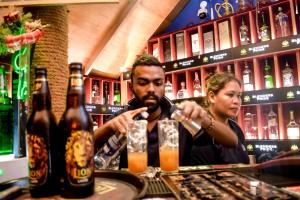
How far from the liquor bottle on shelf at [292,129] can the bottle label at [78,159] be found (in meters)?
2.70

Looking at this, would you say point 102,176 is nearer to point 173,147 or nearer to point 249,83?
point 173,147

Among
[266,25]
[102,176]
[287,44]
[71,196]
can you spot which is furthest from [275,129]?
[71,196]

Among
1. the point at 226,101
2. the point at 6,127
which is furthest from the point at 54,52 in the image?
the point at 226,101

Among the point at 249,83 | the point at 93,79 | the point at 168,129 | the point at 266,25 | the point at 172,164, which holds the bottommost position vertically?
the point at 172,164

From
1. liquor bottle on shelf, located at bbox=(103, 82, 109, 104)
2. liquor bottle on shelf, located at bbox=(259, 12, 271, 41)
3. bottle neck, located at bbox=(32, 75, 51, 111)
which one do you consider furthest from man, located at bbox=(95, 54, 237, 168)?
liquor bottle on shelf, located at bbox=(103, 82, 109, 104)

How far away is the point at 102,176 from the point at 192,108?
0.46 meters

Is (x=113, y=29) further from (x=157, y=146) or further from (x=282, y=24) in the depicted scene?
(x=157, y=146)

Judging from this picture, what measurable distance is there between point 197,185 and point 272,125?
2612 millimetres

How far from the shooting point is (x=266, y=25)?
3277mm

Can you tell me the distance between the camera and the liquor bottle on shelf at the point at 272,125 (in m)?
3.08

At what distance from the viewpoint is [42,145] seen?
71 centimetres

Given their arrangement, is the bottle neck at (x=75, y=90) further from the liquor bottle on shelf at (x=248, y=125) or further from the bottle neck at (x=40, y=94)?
the liquor bottle on shelf at (x=248, y=125)

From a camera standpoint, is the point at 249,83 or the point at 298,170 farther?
the point at 249,83

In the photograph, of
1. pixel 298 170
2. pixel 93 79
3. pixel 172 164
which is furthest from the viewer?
pixel 93 79
